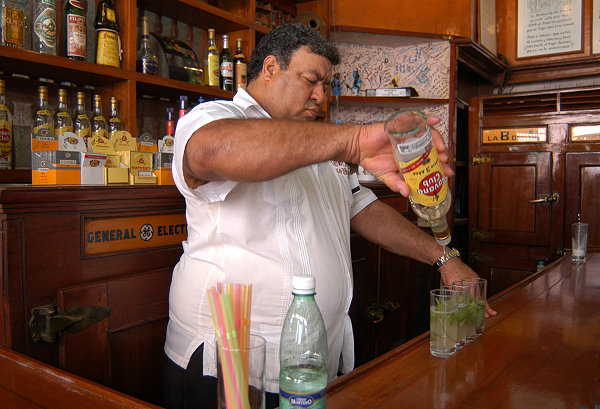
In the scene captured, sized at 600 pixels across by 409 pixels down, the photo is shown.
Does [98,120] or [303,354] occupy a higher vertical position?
[98,120]

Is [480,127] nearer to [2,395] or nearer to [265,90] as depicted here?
[265,90]

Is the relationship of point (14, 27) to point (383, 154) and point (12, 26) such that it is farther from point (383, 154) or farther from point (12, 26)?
point (383, 154)

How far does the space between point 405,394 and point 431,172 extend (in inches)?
14.3

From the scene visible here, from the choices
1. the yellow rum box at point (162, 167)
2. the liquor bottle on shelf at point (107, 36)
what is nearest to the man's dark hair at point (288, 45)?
the yellow rum box at point (162, 167)

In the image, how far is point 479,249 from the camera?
12.5 feet

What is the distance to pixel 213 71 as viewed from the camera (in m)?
2.35

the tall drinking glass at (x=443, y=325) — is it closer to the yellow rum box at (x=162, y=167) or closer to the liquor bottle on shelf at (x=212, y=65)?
the yellow rum box at (x=162, y=167)

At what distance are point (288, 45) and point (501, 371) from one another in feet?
3.34

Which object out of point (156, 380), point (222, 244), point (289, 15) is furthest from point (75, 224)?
point (289, 15)

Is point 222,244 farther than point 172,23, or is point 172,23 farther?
point 172,23

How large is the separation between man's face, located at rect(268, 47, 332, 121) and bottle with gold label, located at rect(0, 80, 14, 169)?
956mm

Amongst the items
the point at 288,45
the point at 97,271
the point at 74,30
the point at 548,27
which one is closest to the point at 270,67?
the point at 288,45

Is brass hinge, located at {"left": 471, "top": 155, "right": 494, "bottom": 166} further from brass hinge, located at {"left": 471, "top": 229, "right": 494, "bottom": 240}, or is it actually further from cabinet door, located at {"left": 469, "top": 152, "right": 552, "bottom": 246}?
brass hinge, located at {"left": 471, "top": 229, "right": 494, "bottom": 240}

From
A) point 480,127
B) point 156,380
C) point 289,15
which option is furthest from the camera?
point 480,127
